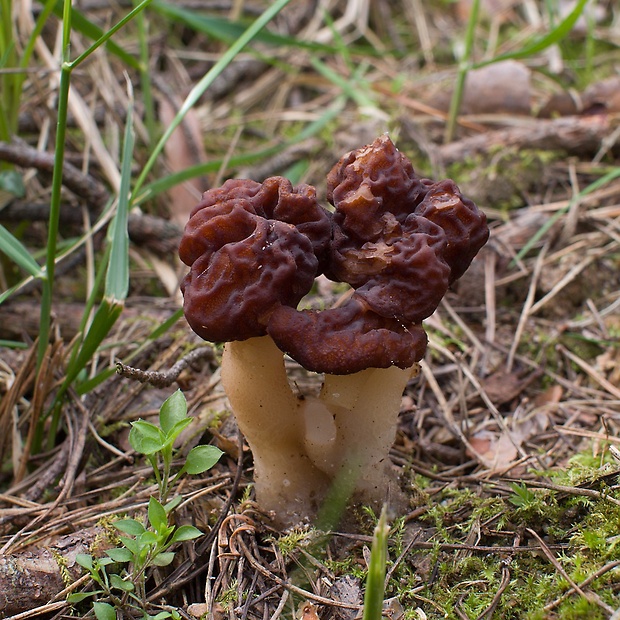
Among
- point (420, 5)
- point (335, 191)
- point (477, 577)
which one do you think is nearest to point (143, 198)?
point (335, 191)

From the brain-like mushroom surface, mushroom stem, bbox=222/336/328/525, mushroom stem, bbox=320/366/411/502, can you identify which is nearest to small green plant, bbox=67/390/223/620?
mushroom stem, bbox=222/336/328/525

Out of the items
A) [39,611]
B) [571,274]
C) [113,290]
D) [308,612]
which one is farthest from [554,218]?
[39,611]

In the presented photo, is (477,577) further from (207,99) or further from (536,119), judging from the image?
(207,99)

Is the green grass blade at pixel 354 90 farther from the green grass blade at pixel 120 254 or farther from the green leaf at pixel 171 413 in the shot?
the green leaf at pixel 171 413

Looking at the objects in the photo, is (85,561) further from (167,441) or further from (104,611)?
(167,441)

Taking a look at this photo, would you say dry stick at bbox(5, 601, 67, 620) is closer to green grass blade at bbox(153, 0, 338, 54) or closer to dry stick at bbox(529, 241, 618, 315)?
dry stick at bbox(529, 241, 618, 315)

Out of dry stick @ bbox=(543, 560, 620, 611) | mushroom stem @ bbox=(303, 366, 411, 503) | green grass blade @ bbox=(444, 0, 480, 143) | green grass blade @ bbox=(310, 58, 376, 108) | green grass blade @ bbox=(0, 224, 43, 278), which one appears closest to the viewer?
dry stick @ bbox=(543, 560, 620, 611)

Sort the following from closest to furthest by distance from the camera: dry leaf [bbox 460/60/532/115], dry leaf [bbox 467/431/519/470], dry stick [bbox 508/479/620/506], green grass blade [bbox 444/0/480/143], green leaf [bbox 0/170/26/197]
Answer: dry stick [bbox 508/479/620/506], dry leaf [bbox 467/431/519/470], green leaf [bbox 0/170/26/197], green grass blade [bbox 444/0/480/143], dry leaf [bbox 460/60/532/115]
